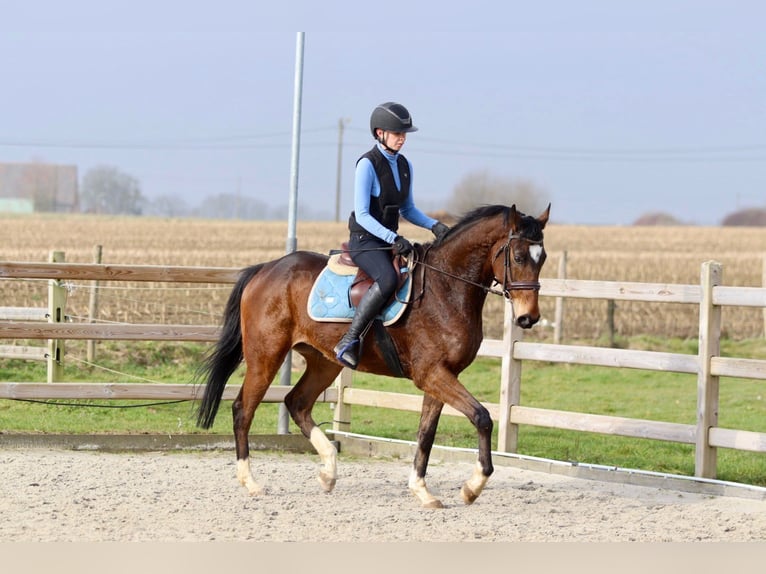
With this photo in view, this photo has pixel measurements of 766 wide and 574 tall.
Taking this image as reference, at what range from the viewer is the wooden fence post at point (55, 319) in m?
11.4

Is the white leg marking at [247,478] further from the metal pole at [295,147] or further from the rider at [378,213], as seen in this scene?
the metal pole at [295,147]

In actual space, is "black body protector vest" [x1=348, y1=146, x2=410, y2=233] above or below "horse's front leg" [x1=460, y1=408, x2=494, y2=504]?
above

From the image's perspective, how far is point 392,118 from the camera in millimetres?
7078

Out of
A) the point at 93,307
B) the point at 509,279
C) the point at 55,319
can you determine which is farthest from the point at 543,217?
the point at 93,307

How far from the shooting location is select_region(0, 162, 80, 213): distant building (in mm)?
108312

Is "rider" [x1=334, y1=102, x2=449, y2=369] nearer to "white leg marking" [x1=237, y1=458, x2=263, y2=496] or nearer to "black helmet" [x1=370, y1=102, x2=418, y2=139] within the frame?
"black helmet" [x1=370, y1=102, x2=418, y2=139]

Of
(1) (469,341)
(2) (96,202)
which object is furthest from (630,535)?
(2) (96,202)

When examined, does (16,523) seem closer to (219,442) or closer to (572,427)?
(219,442)

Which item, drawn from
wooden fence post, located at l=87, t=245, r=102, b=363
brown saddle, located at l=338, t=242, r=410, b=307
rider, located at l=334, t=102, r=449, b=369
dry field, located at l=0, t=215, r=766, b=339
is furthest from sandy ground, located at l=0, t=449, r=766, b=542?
wooden fence post, located at l=87, t=245, r=102, b=363

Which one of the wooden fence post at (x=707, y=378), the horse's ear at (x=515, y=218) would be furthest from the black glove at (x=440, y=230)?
the wooden fence post at (x=707, y=378)

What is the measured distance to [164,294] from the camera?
20.3 metres

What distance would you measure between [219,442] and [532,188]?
210 ft

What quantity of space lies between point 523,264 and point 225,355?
254 centimetres

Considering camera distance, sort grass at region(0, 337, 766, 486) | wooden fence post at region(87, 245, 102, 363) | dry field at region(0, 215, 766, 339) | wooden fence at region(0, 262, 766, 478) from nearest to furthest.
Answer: wooden fence at region(0, 262, 766, 478) < grass at region(0, 337, 766, 486) < wooden fence post at region(87, 245, 102, 363) < dry field at region(0, 215, 766, 339)
